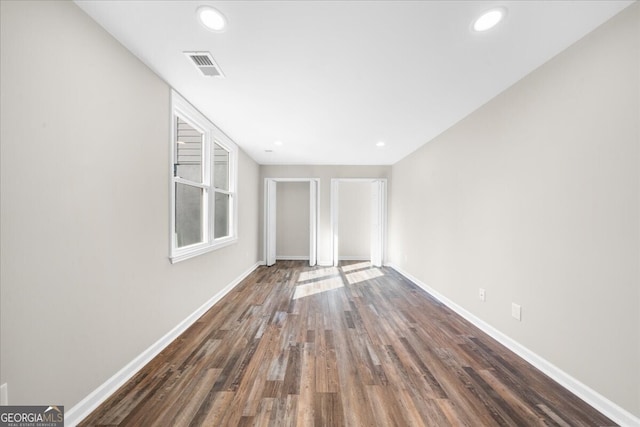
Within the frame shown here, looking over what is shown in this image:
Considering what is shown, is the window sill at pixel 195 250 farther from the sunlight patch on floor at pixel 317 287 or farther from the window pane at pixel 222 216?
the sunlight patch on floor at pixel 317 287

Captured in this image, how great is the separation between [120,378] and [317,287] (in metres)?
2.68

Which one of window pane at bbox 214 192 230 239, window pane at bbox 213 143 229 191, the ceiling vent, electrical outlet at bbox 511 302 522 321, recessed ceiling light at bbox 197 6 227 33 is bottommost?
electrical outlet at bbox 511 302 522 321

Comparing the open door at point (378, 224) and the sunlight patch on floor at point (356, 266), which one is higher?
the open door at point (378, 224)

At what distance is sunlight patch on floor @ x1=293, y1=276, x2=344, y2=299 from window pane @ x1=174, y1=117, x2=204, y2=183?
6.94 feet

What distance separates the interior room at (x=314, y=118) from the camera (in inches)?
49.9

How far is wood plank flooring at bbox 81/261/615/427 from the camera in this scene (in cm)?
142

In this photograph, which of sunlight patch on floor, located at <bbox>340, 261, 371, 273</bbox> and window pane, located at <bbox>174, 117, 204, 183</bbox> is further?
sunlight patch on floor, located at <bbox>340, 261, 371, 273</bbox>

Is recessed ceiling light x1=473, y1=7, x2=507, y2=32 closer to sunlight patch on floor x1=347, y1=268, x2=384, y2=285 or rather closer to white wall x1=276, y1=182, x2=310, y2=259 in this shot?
sunlight patch on floor x1=347, y1=268, x2=384, y2=285

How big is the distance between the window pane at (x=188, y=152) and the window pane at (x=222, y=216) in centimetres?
66

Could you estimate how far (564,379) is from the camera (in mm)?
1683

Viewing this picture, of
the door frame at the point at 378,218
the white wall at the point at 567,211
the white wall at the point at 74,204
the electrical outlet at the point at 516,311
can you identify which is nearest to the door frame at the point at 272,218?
the door frame at the point at 378,218

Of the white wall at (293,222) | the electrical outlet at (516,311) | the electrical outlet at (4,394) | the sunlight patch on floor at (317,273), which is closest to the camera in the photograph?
the electrical outlet at (4,394)

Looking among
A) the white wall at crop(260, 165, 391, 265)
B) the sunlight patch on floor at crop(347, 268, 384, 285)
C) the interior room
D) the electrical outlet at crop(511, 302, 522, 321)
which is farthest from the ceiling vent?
the white wall at crop(260, 165, 391, 265)

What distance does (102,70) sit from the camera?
1546mm
